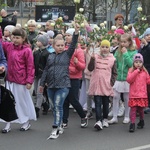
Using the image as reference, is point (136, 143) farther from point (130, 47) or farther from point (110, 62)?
point (130, 47)

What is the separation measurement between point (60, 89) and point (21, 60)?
0.94m

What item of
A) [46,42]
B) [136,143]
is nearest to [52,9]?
[46,42]

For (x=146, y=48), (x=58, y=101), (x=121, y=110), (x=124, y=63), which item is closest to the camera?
(x=58, y=101)

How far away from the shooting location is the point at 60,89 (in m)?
8.22

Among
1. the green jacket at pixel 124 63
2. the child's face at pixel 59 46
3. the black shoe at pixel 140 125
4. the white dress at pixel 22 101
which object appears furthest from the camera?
the green jacket at pixel 124 63

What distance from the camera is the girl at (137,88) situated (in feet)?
29.4

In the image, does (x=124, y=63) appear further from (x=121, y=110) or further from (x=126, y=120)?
(x=121, y=110)

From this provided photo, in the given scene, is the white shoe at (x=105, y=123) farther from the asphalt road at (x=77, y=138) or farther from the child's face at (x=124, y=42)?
the child's face at (x=124, y=42)

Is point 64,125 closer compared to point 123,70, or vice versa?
point 64,125

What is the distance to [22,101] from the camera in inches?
347

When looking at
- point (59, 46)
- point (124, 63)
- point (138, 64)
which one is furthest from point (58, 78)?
point (124, 63)

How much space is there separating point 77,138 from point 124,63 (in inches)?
83.0

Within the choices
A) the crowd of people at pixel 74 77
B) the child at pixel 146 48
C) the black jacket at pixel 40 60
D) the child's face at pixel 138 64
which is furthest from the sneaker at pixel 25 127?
the child at pixel 146 48

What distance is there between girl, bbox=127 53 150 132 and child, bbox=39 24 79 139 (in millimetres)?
1347
